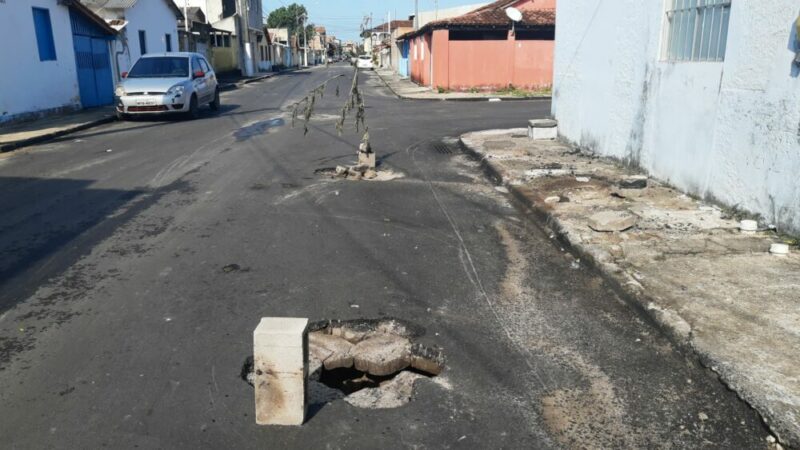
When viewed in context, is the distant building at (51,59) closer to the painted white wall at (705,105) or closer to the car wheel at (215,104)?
the car wheel at (215,104)

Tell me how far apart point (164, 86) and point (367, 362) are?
14.8 m

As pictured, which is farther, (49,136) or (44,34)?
(44,34)

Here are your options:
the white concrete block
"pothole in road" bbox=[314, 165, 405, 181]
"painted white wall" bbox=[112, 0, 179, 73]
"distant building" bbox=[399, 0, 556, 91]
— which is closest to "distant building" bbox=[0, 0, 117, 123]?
"painted white wall" bbox=[112, 0, 179, 73]

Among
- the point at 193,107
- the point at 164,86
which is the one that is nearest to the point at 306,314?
the point at 164,86

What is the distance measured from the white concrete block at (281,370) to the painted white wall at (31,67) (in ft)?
52.6

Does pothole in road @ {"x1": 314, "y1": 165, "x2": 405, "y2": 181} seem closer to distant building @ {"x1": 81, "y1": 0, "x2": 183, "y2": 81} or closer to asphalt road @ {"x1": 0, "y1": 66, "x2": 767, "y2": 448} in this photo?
asphalt road @ {"x1": 0, "y1": 66, "x2": 767, "y2": 448}

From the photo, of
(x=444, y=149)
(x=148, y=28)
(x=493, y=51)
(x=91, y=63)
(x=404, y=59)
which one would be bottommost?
(x=444, y=149)

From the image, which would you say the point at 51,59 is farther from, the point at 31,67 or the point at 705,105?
the point at 705,105

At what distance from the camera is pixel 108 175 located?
9883 mm

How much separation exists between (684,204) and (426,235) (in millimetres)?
3191

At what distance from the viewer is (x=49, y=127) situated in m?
15.6

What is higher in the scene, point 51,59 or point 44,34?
point 44,34

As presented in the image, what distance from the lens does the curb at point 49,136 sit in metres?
12.8

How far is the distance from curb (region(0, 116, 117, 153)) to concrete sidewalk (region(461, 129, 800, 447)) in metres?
10.1
